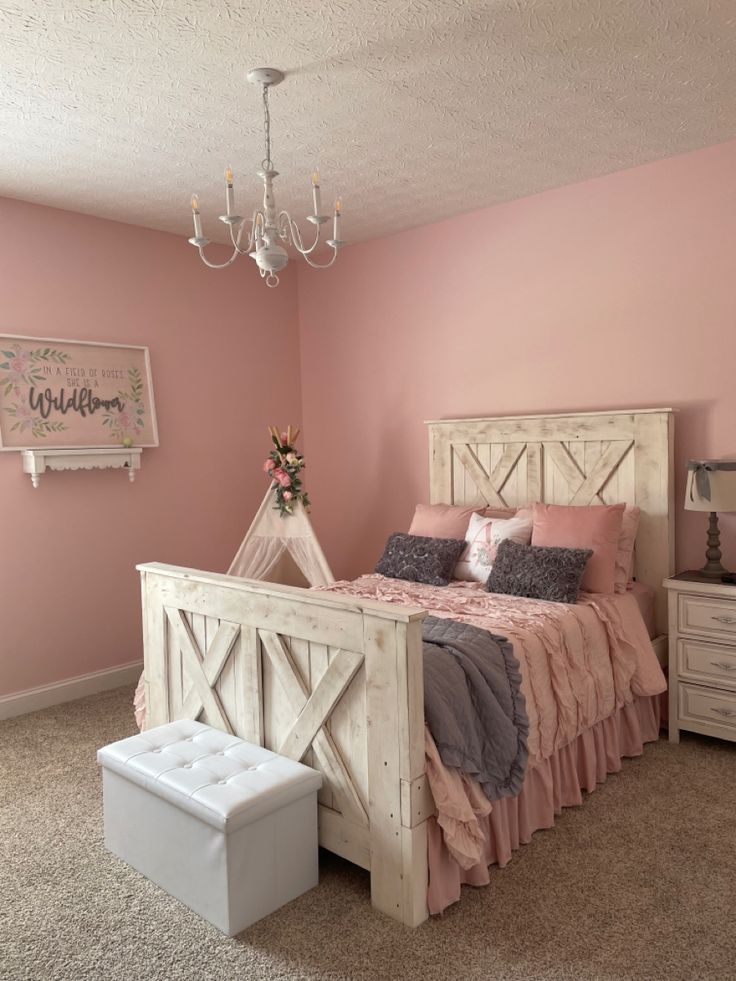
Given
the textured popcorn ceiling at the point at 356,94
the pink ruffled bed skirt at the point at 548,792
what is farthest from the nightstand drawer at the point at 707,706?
the textured popcorn ceiling at the point at 356,94

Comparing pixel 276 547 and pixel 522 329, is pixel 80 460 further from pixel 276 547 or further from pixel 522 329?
pixel 522 329

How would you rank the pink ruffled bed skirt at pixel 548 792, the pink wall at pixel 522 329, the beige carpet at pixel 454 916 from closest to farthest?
1. the beige carpet at pixel 454 916
2. the pink ruffled bed skirt at pixel 548 792
3. the pink wall at pixel 522 329

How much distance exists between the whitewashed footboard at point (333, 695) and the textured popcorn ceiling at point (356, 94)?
1803 millimetres

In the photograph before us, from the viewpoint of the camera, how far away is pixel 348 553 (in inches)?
210

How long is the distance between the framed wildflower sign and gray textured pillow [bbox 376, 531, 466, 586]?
165 centimetres

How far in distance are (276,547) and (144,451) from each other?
102cm

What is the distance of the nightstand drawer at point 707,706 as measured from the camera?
3256mm

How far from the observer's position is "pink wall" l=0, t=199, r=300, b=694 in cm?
405

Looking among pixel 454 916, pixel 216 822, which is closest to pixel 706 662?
pixel 454 916

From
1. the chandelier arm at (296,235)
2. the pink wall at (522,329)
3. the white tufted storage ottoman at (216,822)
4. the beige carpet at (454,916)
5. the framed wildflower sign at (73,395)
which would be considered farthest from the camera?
the framed wildflower sign at (73,395)

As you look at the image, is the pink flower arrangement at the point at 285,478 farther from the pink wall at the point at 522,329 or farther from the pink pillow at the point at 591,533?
the pink pillow at the point at 591,533

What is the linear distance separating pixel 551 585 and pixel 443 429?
1492 mm

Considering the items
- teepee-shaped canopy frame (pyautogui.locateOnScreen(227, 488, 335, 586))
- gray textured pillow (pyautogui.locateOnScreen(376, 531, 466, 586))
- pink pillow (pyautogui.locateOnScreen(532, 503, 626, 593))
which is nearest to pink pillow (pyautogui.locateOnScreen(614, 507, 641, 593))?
pink pillow (pyautogui.locateOnScreen(532, 503, 626, 593))

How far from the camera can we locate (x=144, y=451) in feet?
15.0
